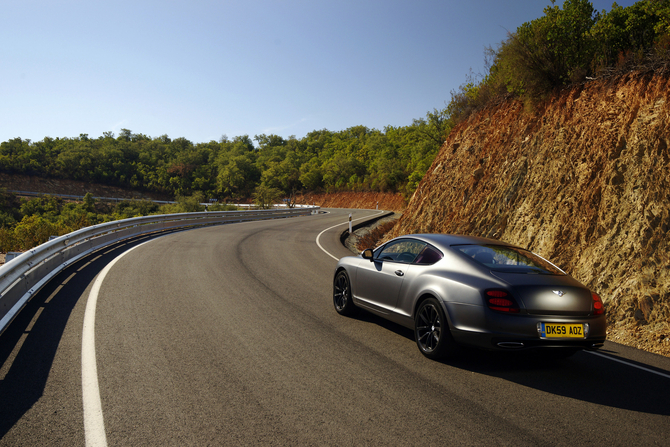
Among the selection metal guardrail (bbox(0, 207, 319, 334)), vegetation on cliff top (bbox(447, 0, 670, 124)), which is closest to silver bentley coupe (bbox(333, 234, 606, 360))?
metal guardrail (bbox(0, 207, 319, 334))

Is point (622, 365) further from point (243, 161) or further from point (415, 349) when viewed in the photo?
point (243, 161)

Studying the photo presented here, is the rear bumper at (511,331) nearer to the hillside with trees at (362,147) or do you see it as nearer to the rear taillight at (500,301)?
the rear taillight at (500,301)

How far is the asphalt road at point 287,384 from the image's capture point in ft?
10.6

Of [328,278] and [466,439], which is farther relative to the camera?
[328,278]

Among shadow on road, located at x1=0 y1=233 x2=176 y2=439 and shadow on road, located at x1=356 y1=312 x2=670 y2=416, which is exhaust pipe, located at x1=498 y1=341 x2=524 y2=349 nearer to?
shadow on road, located at x1=356 y1=312 x2=670 y2=416

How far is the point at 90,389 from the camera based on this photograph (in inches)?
151

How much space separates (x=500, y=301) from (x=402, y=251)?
1879 millimetres

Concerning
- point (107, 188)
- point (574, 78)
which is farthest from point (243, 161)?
point (574, 78)

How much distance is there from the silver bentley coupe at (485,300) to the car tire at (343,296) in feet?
2.59

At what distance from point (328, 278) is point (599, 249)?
18.1ft

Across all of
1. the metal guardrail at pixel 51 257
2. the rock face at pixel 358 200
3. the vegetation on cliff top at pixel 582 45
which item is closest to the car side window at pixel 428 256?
the metal guardrail at pixel 51 257

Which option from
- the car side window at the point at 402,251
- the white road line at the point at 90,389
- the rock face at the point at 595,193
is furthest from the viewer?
the rock face at the point at 595,193

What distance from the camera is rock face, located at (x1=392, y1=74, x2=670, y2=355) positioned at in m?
7.09

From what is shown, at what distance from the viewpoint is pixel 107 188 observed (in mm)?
99625
